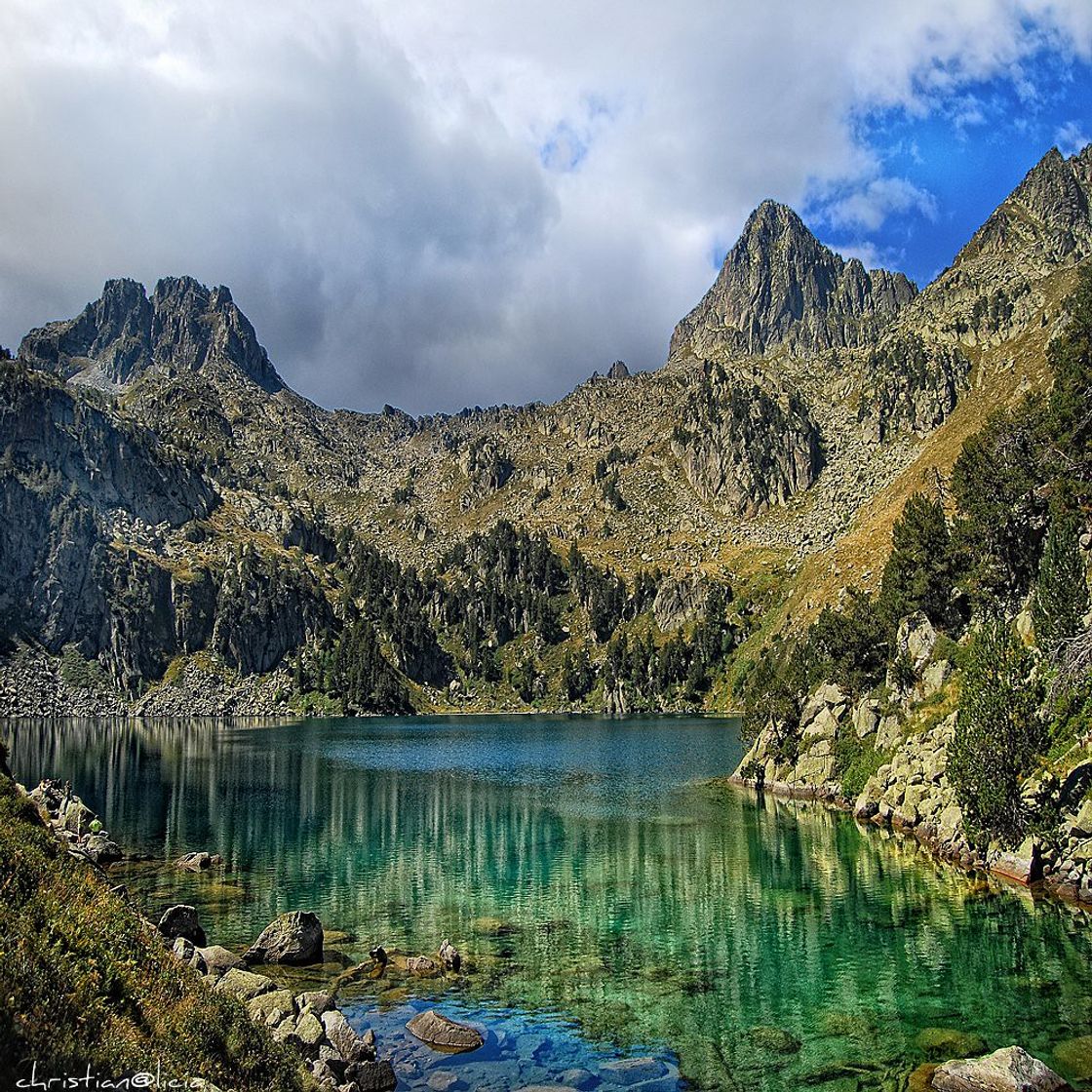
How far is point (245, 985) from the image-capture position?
28.3m

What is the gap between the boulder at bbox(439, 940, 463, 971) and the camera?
3475 centimetres

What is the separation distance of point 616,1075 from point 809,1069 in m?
5.76

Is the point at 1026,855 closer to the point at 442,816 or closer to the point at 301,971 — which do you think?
the point at 301,971

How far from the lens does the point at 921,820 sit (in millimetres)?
60500

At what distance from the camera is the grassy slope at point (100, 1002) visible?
14.5 metres

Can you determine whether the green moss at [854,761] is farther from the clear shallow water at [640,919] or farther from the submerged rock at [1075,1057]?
the submerged rock at [1075,1057]

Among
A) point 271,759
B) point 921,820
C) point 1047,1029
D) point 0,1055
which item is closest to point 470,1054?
point 0,1055

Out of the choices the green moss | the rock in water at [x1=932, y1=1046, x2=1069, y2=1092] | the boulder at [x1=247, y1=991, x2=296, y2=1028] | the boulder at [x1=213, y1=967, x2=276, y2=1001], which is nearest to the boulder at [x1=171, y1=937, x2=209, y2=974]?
the boulder at [x1=213, y1=967, x2=276, y2=1001]

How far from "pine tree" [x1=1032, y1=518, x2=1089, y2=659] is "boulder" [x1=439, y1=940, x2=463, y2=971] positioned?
3800 centimetres

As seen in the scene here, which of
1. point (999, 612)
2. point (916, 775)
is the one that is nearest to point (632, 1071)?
point (916, 775)

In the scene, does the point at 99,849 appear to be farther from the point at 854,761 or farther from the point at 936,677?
the point at 936,677

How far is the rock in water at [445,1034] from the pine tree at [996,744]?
3409cm

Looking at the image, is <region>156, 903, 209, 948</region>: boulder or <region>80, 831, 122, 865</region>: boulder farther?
<region>80, 831, 122, 865</region>: boulder

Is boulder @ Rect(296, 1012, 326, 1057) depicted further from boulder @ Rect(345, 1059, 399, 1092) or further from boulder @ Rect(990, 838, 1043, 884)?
boulder @ Rect(990, 838, 1043, 884)
